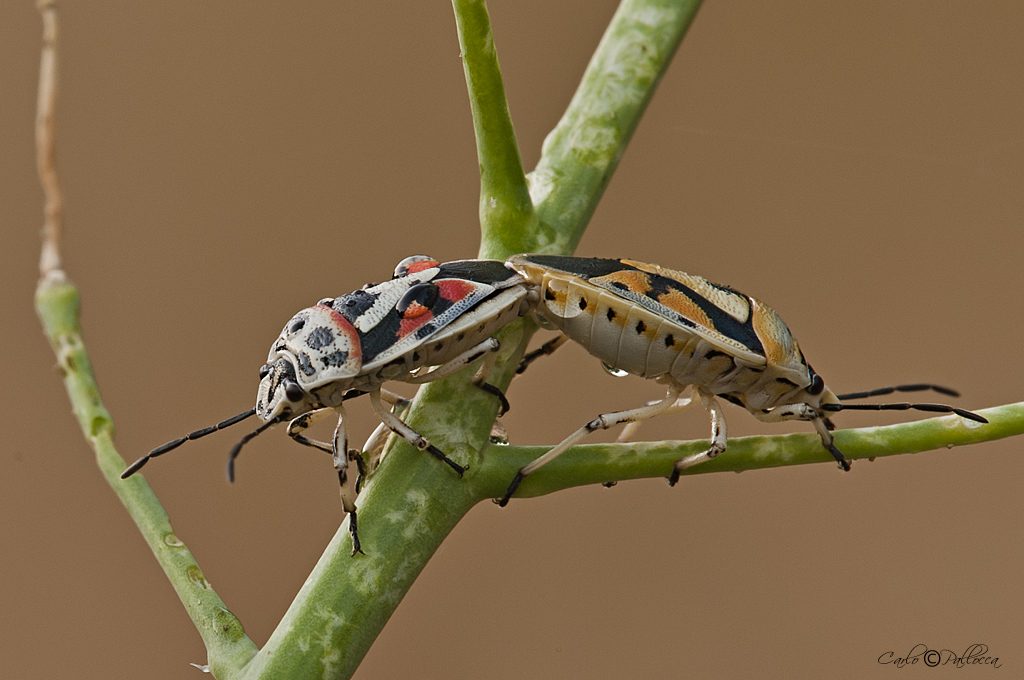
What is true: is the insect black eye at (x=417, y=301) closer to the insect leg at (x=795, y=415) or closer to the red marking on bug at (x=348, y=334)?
the red marking on bug at (x=348, y=334)

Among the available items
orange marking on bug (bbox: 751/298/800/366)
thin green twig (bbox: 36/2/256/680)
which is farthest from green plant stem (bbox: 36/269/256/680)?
orange marking on bug (bbox: 751/298/800/366)

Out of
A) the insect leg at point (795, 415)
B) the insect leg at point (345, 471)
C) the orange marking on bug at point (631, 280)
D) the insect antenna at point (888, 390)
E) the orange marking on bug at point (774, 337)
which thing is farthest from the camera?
the insect antenna at point (888, 390)

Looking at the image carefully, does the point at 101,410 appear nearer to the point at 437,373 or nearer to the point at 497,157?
the point at 437,373

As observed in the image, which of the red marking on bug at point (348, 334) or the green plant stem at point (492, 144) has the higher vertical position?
the green plant stem at point (492, 144)

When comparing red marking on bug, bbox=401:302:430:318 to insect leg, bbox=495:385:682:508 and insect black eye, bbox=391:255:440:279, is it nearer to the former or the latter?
insect black eye, bbox=391:255:440:279

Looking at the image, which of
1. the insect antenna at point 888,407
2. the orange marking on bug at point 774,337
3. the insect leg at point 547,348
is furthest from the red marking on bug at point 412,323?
the insect antenna at point 888,407

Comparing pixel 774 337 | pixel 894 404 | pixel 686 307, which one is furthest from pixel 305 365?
pixel 894 404

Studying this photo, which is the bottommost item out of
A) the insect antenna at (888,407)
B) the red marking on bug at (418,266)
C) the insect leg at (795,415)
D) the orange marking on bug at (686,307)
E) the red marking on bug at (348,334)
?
the insect antenna at (888,407)
